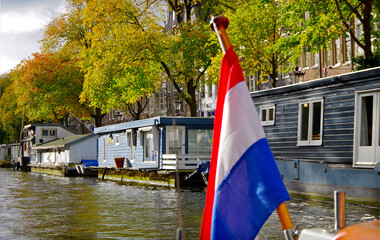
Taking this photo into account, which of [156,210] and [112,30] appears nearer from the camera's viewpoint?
[156,210]

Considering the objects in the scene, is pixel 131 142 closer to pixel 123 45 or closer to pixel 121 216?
pixel 123 45

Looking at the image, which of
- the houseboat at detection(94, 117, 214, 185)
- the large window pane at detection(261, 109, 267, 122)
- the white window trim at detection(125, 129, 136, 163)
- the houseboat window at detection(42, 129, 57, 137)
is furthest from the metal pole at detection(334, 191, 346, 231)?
the houseboat window at detection(42, 129, 57, 137)

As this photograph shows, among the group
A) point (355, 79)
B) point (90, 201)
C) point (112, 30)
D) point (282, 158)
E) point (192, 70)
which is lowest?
point (90, 201)

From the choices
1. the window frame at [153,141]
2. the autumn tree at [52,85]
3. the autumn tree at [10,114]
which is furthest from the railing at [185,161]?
the autumn tree at [10,114]

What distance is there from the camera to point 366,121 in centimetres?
1720

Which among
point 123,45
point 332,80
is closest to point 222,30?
point 332,80

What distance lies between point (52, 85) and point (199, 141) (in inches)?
1118

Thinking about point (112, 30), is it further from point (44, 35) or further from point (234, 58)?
point (234, 58)

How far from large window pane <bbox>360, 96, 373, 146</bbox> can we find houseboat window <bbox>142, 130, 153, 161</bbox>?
16312 millimetres

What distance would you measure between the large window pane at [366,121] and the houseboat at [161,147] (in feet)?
29.9

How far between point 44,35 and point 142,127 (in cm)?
2434

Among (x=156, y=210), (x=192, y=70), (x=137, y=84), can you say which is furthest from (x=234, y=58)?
(x=137, y=84)

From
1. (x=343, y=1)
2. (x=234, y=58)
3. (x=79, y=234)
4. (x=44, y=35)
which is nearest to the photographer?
(x=234, y=58)

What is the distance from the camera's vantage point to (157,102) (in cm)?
6488
